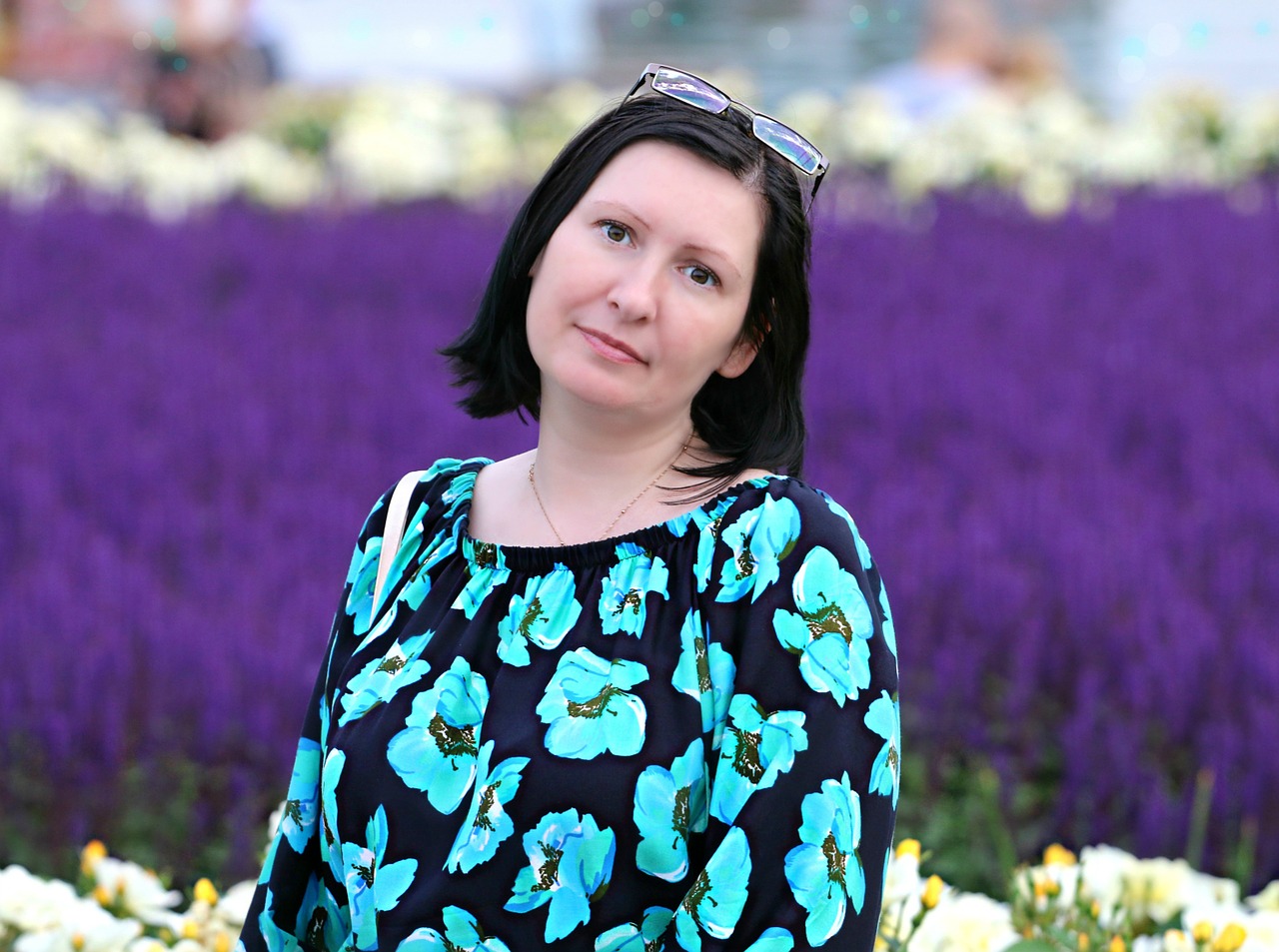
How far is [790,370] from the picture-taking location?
4.96 feet

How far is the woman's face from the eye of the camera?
4.51 feet

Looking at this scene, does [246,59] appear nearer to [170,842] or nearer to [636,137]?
[170,842]

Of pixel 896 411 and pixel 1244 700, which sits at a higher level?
pixel 896 411

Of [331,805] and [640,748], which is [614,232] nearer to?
[640,748]

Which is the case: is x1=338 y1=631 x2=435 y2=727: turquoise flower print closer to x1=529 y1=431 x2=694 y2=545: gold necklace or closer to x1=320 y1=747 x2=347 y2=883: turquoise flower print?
x1=320 y1=747 x2=347 y2=883: turquoise flower print

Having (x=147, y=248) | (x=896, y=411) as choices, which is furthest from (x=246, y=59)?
(x=896, y=411)

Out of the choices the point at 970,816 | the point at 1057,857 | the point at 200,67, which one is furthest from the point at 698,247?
the point at 200,67

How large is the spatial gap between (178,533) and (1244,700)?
2.21m

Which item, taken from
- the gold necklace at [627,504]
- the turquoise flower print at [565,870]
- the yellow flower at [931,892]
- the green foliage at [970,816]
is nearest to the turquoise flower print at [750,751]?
the turquoise flower print at [565,870]

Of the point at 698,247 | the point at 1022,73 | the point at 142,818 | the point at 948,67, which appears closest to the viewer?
the point at 698,247

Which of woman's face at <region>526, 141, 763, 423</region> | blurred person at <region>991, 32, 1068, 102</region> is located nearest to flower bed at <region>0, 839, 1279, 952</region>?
woman's face at <region>526, 141, 763, 423</region>

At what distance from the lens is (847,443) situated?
4172 millimetres

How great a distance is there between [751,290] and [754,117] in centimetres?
15

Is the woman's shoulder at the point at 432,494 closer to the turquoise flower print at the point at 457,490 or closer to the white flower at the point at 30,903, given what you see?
the turquoise flower print at the point at 457,490
